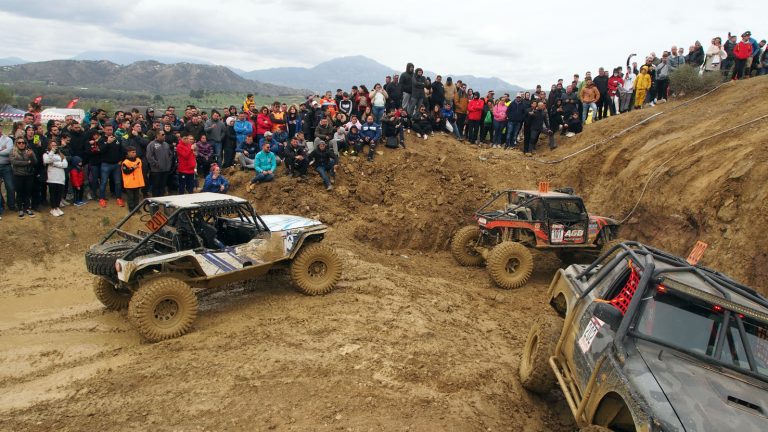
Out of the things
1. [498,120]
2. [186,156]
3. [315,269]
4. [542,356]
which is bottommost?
[315,269]

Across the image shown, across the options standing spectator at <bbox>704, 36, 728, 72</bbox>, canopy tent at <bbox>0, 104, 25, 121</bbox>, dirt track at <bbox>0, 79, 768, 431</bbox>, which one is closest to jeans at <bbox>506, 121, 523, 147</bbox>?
dirt track at <bbox>0, 79, 768, 431</bbox>

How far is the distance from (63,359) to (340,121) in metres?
9.55

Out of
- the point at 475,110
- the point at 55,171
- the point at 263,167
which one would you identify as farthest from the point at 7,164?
the point at 475,110

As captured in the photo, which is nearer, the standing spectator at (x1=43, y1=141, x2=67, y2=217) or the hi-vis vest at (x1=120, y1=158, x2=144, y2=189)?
the standing spectator at (x1=43, y1=141, x2=67, y2=217)

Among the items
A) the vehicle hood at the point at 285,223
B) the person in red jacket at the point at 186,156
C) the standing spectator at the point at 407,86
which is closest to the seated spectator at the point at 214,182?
the person in red jacket at the point at 186,156

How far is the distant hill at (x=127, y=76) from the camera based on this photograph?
103625mm

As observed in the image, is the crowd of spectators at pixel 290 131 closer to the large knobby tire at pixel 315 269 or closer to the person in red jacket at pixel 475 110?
the person in red jacket at pixel 475 110

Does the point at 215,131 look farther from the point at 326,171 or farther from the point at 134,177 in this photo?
the point at 326,171

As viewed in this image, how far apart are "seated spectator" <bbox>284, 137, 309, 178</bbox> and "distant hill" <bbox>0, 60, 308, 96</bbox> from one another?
335ft

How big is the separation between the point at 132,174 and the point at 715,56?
15.6m

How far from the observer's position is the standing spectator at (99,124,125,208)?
10953 millimetres

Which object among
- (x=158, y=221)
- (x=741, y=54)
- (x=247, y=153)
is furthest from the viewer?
(x=741, y=54)

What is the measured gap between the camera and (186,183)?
1198cm

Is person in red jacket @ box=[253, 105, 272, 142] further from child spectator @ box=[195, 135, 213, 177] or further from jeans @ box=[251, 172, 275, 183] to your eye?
jeans @ box=[251, 172, 275, 183]
